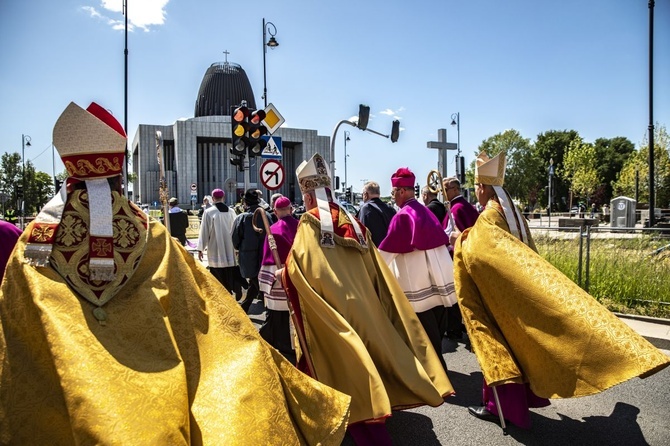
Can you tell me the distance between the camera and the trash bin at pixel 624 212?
923 inches

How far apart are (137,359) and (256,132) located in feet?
27.9

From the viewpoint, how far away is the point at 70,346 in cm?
218

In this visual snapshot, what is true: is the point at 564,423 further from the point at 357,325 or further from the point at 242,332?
the point at 242,332

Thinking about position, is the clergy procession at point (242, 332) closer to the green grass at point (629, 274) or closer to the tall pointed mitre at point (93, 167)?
the tall pointed mitre at point (93, 167)

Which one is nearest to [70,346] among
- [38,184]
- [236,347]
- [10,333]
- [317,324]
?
[10,333]

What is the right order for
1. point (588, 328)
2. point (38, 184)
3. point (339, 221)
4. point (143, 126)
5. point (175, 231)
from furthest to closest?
point (143, 126), point (38, 184), point (175, 231), point (339, 221), point (588, 328)

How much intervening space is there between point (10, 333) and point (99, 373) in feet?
1.65

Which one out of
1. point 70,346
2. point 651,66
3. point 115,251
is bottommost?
point 70,346

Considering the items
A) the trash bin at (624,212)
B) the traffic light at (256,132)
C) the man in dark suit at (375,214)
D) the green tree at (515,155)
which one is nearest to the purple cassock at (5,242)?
the man in dark suit at (375,214)

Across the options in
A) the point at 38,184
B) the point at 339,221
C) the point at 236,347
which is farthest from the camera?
the point at 38,184

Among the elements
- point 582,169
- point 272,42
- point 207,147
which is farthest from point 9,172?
point 582,169

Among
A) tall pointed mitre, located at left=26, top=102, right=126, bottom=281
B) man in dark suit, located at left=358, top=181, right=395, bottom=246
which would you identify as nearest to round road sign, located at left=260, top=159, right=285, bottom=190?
man in dark suit, located at left=358, top=181, right=395, bottom=246

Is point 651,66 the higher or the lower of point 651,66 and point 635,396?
the higher

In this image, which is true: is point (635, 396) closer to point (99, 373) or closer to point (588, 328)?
point (588, 328)
